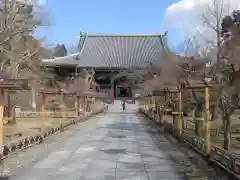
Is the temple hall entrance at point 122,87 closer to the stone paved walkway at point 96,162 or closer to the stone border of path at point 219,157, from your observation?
the stone paved walkway at point 96,162

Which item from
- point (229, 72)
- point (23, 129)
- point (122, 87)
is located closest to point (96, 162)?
point (229, 72)

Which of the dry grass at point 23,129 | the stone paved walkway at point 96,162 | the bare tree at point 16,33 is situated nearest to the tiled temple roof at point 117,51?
the bare tree at point 16,33

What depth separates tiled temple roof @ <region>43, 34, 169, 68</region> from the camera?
55281 mm

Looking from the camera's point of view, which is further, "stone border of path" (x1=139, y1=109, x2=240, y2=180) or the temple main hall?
the temple main hall

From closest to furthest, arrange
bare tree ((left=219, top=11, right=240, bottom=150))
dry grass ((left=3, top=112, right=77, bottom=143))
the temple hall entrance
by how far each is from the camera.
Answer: bare tree ((left=219, top=11, right=240, bottom=150)) < dry grass ((left=3, top=112, right=77, bottom=143)) < the temple hall entrance

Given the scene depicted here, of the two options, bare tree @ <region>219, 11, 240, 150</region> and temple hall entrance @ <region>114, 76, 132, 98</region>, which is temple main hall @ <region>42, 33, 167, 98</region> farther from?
bare tree @ <region>219, 11, 240, 150</region>

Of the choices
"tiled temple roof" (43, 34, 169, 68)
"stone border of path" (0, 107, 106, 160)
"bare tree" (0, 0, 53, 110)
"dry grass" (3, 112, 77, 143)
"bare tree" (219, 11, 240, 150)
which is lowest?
"dry grass" (3, 112, 77, 143)

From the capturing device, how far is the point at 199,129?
16078mm

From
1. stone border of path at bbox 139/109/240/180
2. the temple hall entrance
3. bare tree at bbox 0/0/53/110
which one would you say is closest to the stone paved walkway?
stone border of path at bbox 139/109/240/180

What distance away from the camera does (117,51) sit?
2360 inches

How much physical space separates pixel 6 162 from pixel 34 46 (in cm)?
1812

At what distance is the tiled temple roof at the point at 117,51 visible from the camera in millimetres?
55281

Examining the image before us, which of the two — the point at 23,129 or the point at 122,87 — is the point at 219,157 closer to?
the point at 23,129

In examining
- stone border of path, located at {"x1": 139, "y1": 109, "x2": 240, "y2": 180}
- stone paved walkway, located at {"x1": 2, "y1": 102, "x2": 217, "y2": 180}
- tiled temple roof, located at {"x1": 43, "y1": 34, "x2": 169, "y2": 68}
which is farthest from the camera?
tiled temple roof, located at {"x1": 43, "y1": 34, "x2": 169, "y2": 68}
